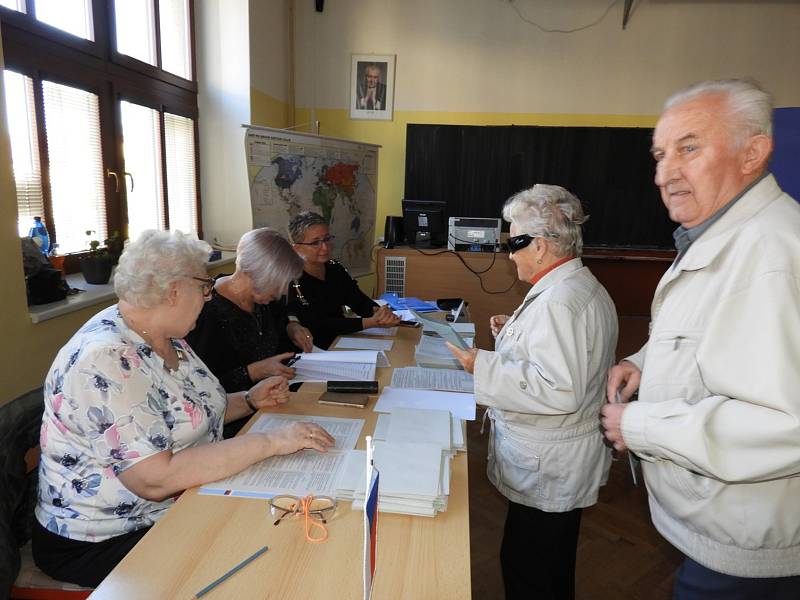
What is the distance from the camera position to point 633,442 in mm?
1013

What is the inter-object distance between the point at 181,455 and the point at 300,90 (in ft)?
16.1

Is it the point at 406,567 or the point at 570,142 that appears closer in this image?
the point at 406,567

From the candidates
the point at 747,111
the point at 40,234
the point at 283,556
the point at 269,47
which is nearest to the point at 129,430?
the point at 283,556

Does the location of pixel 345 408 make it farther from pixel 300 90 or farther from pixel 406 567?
pixel 300 90

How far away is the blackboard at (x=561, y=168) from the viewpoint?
496 centimetres

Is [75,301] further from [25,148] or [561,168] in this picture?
[561,168]

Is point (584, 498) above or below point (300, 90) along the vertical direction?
below

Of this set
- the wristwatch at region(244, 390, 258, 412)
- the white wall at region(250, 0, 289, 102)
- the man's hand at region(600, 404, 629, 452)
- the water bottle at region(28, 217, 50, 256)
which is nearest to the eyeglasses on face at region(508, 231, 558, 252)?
the man's hand at region(600, 404, 629, 452)

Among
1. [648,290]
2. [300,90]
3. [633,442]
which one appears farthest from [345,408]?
[300,90]

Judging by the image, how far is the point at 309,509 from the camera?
110 centimetres

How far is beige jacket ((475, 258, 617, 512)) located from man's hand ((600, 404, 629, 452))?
207mm

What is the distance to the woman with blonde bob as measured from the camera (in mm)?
1352

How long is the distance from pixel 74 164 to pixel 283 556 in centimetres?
289

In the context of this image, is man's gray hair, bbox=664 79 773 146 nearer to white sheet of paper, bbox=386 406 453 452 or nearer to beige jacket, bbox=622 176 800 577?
beige jacket, bbox=622 176 800 577
